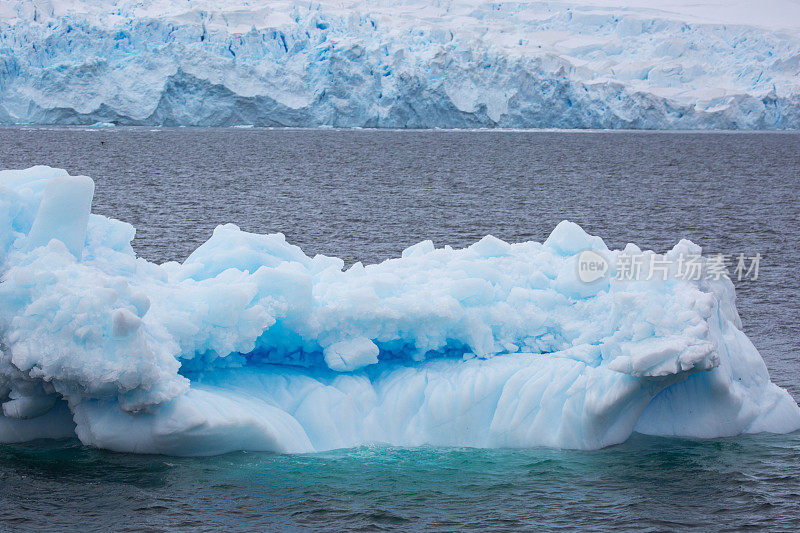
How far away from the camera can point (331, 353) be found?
31.8ft

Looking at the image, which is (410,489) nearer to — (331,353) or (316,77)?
(331,353)

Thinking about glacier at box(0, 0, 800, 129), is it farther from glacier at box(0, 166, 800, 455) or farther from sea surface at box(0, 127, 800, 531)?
glacier at box(0, 166, 800, 455)

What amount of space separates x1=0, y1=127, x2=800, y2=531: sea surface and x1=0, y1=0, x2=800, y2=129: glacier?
3.56 m

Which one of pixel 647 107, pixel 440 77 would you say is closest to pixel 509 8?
pixel 647 107

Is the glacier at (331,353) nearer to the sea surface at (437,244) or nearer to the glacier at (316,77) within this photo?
the sea surface at (437,244)

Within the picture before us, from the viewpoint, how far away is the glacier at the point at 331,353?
8.39 m

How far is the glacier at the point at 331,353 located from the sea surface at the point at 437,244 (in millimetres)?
326

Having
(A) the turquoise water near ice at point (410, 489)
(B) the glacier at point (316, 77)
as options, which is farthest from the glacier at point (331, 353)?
(B) the glacier at point (316, 77)

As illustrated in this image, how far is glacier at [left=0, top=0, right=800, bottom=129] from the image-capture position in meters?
64.4

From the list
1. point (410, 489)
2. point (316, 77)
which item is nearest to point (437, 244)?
point (410, 489)

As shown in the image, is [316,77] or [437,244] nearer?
[437,244]

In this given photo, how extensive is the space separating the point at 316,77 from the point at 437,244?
4720cm

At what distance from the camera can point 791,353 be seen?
13.1m

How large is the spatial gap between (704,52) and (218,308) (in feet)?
299
